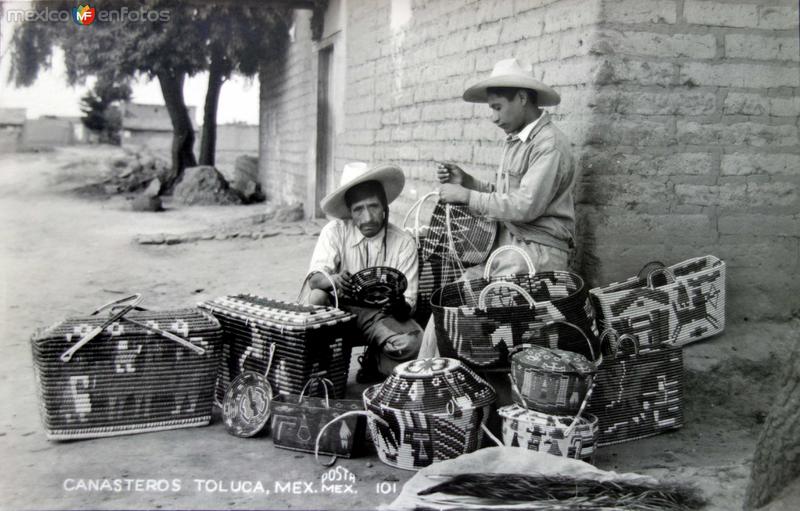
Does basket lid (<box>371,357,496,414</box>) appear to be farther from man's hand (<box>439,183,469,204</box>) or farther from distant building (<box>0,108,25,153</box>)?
distant building (<box>0,108,25,153</box>)

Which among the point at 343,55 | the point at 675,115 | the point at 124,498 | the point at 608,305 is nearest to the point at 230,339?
the point at 124,498

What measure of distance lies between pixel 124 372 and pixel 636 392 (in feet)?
8.18

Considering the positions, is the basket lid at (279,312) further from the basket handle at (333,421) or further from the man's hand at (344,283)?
the basket handle at (333,421)

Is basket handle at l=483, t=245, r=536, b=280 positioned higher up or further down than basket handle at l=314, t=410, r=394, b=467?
higher up

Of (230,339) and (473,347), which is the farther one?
(230,339)

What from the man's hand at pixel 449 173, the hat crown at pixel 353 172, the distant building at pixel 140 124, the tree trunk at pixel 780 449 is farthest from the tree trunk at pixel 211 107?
the tree trunk at pixel 780 449

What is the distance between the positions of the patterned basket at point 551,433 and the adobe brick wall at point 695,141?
1.38m

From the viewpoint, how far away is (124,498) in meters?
3.09

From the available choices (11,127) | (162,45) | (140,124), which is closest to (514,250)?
(162,45)

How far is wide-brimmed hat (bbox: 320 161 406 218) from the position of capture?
4387mm

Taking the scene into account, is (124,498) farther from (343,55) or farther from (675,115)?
(343,55)

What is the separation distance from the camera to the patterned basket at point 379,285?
14.0ft

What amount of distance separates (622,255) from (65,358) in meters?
3.00

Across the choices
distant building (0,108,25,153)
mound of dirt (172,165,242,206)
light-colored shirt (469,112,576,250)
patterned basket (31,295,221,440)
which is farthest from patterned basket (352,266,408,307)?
distant building (0,108,25,153)
